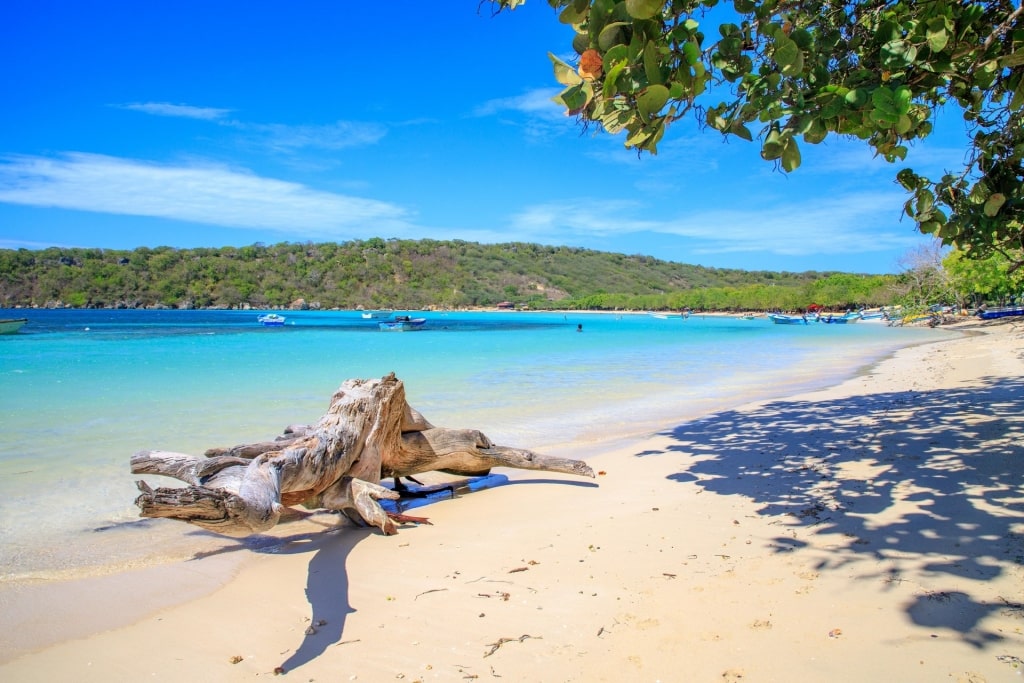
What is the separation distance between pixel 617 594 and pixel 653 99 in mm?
2401

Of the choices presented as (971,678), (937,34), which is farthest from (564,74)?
(971,678)

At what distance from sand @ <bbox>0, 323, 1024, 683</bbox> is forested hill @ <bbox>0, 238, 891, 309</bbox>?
283ft

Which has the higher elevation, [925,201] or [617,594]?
[925,201]

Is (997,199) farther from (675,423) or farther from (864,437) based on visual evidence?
(675,423)

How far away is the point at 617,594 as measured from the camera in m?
3.18

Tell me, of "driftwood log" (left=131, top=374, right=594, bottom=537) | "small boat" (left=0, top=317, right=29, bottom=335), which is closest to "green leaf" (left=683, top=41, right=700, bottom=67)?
"driftwood log" (left=131, top=374, right=594, bottom=537)

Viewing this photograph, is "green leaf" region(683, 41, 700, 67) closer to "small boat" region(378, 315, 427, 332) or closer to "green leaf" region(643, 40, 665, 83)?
"green leaf" region(643, 40, 665, 83)

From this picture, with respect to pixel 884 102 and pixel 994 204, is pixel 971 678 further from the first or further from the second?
pixel 994 204

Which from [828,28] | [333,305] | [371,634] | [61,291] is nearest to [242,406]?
[371,634]

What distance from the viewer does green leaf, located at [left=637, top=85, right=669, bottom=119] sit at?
236cm

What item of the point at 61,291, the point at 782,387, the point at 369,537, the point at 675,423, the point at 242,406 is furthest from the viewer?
the point at 61,291

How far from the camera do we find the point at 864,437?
6.56 m

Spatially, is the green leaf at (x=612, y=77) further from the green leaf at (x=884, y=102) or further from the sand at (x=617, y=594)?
the sand at (x=617, y=594)

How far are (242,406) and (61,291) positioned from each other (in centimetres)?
11384
